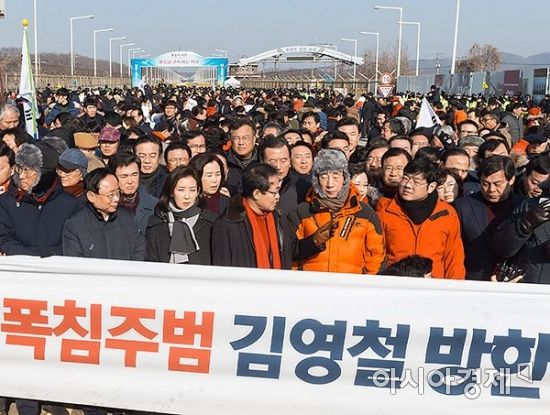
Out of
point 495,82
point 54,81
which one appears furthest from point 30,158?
point 54,81

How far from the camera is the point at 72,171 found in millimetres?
5117

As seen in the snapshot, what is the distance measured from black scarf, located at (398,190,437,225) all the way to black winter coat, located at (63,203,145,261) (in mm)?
1682

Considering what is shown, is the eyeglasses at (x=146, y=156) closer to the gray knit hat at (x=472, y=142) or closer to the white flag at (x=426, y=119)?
the gray knit hat at (x=472, y=142)

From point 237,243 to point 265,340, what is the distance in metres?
0.68

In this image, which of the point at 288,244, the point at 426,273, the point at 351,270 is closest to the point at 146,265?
the point at 288,244

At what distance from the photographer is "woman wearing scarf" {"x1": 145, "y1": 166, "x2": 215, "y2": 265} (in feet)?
14.4

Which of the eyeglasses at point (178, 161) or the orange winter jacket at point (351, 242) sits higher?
the eyeglasses at point (178, 161)

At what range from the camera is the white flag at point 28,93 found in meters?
8.56

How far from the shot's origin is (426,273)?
4047mm

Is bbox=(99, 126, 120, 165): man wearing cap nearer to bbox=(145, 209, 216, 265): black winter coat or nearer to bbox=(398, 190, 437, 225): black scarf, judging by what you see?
bbox=(145, 209, 216, 265): black winter coat

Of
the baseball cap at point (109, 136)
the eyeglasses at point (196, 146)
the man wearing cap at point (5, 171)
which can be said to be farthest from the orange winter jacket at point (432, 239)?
the baseball cap at point (109, 136)

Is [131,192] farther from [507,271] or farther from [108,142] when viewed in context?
[507,271]

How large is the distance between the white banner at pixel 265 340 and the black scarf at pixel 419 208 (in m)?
0.85

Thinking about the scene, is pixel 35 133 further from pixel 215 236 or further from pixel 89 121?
pixel 215 236
